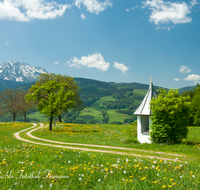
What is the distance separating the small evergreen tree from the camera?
1788 cm

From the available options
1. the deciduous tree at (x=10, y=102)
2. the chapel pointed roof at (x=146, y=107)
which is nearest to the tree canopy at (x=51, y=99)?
the chapel pointed roof at (x=146, y=107)

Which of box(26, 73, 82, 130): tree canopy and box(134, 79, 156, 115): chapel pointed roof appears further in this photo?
box(26, 73, 82, 130): tree canopy

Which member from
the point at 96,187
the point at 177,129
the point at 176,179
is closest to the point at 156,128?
the point at 177,129

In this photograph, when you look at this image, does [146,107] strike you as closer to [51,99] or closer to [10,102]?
[51,99]

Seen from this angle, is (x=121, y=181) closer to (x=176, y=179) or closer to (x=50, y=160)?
(x=176, y=179)

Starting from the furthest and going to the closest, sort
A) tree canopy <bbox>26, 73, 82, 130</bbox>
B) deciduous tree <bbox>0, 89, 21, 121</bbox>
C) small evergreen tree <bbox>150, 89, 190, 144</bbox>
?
deciduous tree <bbox>0, 89, 21, 121</bbox>, tree canopy <bbox>26, 73, 82, 130</bbox>, small evergreen tree <bbox>150, 89, 190, 144</bbox>

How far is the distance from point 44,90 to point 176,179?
3577 centimetres

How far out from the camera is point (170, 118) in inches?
714

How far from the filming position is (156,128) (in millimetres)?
18391

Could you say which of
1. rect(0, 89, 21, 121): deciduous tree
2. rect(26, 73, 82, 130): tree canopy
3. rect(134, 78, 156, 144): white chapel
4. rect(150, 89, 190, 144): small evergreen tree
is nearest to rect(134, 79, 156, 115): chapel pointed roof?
rect(134, 78, 156, 144): white chapel

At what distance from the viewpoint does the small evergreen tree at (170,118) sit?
17875mm

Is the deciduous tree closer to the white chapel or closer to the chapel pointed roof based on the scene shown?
the white chapel

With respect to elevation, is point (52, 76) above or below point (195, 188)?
above

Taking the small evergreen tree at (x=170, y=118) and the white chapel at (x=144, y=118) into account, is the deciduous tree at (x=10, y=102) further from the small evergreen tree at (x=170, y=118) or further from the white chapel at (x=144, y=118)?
the small evergreen tree at (x=170, y=118)
